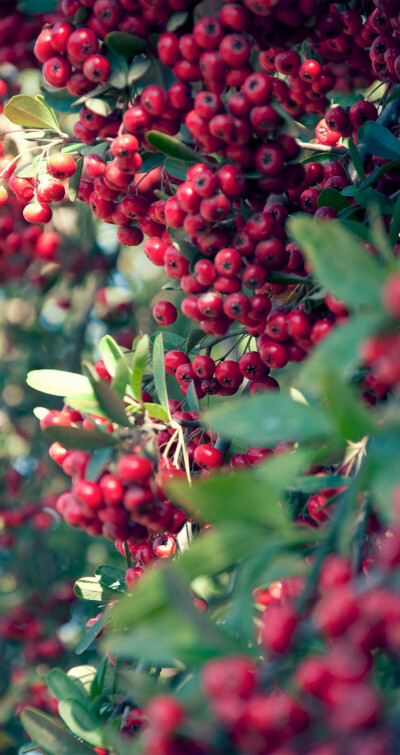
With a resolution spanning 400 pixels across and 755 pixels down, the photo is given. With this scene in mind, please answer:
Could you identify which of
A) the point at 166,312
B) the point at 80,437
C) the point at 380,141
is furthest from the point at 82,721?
the point at 380,141

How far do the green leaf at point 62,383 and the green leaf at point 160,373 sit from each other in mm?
167

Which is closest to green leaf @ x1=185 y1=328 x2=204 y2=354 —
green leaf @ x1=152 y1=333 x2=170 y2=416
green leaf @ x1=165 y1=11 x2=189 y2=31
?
green leaf @ x1=152 y1=333 x2=170 y2=416

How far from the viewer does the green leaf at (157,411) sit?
1798 mm

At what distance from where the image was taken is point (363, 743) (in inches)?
35.8

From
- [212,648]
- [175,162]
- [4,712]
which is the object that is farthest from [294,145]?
[4,712]

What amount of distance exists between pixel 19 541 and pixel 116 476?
12.6 feet

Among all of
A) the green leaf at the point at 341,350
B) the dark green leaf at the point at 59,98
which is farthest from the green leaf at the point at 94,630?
the dark green leaf at the point at 59,98

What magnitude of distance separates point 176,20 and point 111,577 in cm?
159

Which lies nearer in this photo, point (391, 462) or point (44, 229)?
point (391, 462)

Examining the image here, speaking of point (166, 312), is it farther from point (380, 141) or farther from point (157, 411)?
point (380, 141)

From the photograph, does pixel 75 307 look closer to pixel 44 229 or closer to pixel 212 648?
pixel 44 229

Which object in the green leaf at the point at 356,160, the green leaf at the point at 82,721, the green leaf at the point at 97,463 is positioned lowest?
the green leaf at the point at 82,721

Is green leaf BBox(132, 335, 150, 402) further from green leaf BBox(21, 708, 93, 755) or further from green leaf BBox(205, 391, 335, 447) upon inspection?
green leaf BBox(21, 708, 93, 755)

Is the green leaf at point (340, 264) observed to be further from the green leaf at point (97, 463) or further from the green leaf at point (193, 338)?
the green leaf at point (193, 338)
